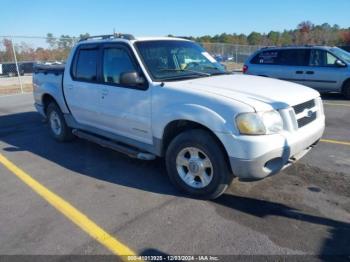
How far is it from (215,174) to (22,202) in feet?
7.97

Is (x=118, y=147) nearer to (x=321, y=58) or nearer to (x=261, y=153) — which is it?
(x=261, y=153)

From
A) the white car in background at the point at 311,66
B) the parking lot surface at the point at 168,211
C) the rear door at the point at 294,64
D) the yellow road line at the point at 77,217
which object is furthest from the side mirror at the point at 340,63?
the yellow road line at the point at 77,217

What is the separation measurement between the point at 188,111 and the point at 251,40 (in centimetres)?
8325

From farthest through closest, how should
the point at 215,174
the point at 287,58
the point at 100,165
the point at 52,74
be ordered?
1. the point at 287,58
2. the point at 52,74
3. the point at 100,165
4. the point at 215,174

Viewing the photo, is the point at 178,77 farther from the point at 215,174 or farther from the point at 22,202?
the point at 22,202

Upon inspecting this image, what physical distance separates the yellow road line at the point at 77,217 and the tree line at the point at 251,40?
4.07m

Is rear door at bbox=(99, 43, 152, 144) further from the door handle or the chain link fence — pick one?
the chain link fence

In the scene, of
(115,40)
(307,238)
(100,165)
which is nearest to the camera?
(307,238)

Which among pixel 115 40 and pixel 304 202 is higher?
pixel 115 40

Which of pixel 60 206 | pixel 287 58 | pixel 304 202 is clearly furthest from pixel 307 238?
pixel 287 58

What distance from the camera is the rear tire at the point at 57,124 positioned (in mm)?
6672

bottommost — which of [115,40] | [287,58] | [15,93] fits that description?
[15,93]

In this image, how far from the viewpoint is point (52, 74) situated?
6680mm

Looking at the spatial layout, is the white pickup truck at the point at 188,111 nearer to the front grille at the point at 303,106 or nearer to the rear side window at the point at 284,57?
the front grille at the point at 303,106
